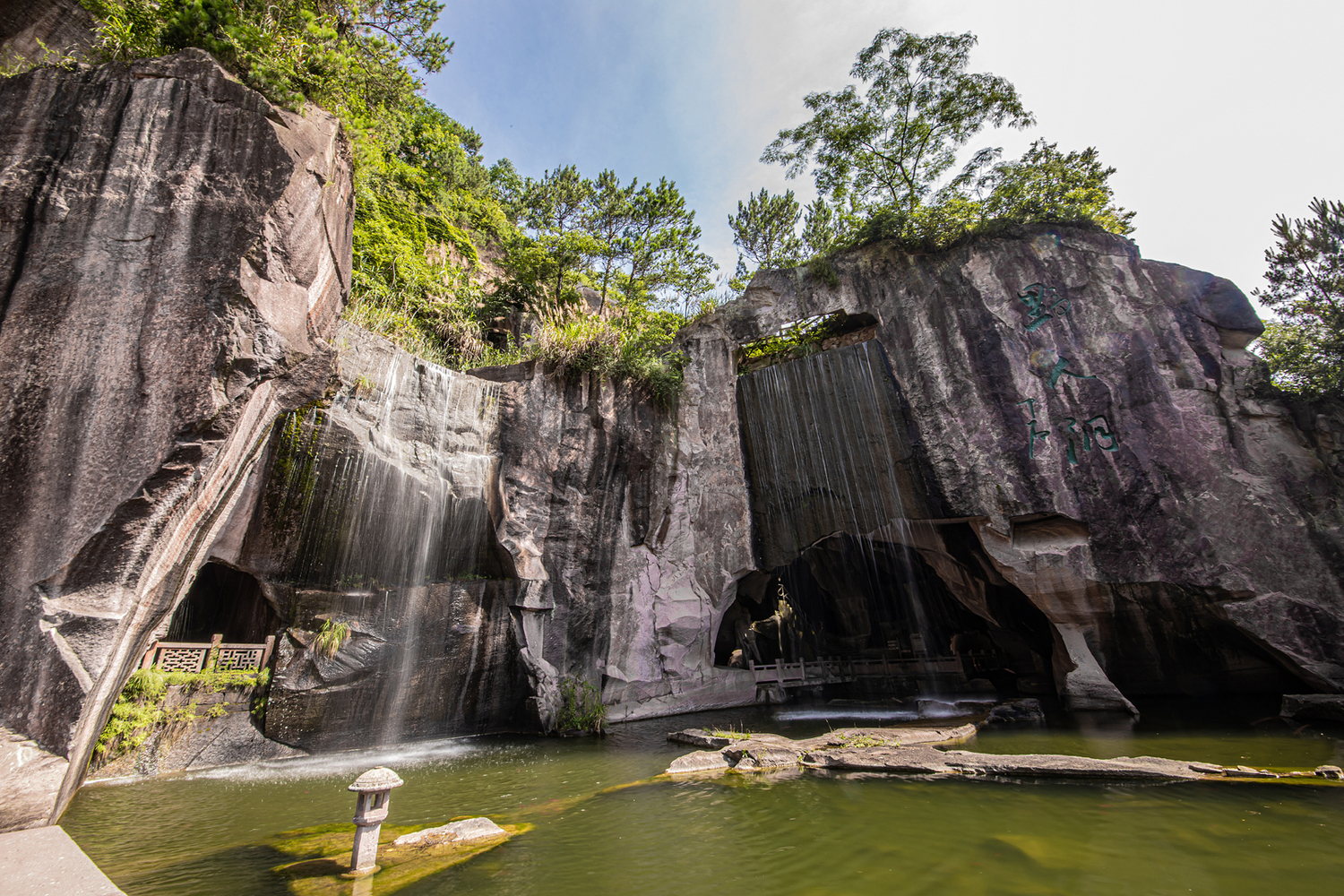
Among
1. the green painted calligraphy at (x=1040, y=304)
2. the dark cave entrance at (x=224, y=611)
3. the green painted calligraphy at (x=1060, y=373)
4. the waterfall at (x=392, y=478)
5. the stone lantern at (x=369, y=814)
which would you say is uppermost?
the green painted calligraphy at (x=1040, y=304)

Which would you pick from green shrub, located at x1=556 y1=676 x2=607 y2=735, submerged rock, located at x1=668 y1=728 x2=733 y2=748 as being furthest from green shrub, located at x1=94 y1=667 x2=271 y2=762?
submerged rock, located at x1=668 y1=728 x2=733 y2=748

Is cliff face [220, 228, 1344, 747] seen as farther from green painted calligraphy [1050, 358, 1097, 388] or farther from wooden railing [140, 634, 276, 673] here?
wooden railing [140, 634, 276, 673]

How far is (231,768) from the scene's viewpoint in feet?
24.4

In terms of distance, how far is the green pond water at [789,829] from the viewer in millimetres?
3115

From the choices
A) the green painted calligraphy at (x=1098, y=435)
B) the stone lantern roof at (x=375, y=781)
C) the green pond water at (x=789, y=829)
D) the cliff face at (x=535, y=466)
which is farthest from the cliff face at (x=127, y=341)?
the green painted calligraphy at (x=1098, y=435)

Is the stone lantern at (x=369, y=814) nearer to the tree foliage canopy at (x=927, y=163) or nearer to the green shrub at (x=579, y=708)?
the green shrub at (x=579, y=708)

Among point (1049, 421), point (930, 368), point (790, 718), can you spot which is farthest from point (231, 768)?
point (1049, 421)

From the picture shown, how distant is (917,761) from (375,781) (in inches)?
202

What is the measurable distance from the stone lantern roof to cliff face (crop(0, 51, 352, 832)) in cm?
228

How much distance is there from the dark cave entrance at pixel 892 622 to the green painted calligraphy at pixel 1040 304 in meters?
4.99

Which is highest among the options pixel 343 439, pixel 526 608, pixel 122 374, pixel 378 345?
pixel 378 345

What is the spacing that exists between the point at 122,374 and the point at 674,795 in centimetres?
613

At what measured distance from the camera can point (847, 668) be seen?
55.5ft

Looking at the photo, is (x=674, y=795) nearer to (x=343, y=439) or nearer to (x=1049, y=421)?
(x=343, y=439)
